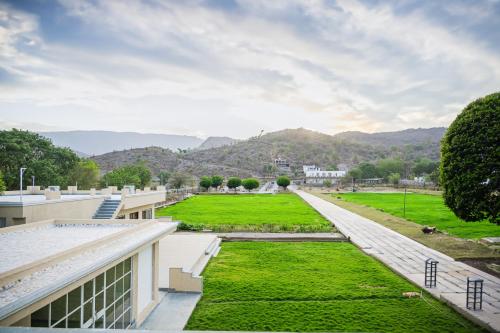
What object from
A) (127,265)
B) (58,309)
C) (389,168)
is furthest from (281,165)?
(58,309)

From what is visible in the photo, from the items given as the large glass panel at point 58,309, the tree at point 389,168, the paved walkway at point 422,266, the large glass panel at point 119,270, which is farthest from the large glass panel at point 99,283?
the tree at point 389,168

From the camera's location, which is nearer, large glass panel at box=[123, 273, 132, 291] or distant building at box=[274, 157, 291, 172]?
large glass panel at box=[123, 273, 132, 291]

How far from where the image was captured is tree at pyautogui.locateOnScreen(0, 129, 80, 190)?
39031 mm

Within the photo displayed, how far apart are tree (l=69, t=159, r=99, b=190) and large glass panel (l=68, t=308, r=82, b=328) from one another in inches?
1723

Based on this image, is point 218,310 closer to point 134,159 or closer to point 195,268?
point 195,268

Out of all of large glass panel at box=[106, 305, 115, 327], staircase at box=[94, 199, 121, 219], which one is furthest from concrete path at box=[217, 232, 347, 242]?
large glass panel at box=[106, 305, 115, 327]

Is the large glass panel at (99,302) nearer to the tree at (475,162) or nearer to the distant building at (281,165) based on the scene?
the tree at (475,162)

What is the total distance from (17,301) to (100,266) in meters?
2.09

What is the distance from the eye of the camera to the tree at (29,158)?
128ft

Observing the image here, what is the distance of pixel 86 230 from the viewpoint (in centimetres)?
1079

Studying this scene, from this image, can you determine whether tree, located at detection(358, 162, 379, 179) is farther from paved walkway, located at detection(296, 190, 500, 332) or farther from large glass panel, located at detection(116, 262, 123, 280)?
large glass panel, located at detection(116, 262, 123, 280)

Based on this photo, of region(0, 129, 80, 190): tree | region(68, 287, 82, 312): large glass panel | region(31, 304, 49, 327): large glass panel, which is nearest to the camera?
region(31, 304, 49, 327): large glass panel

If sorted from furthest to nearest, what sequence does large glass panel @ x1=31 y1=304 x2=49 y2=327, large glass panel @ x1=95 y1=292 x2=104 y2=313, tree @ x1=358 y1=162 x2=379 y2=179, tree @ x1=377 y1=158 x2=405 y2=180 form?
tree @ x1=377 y1=158 x2=405 y2=180, tree @ x1=358 y1=162 x2=379 y2=179, large glass panel @ x1=95 y1=292 x2=104 y2=313, large glass panel @ x1=31 y1=304 x2=49 y2=327

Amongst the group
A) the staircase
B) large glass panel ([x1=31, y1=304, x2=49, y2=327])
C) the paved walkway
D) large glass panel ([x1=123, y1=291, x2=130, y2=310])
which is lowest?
the paved walkway
